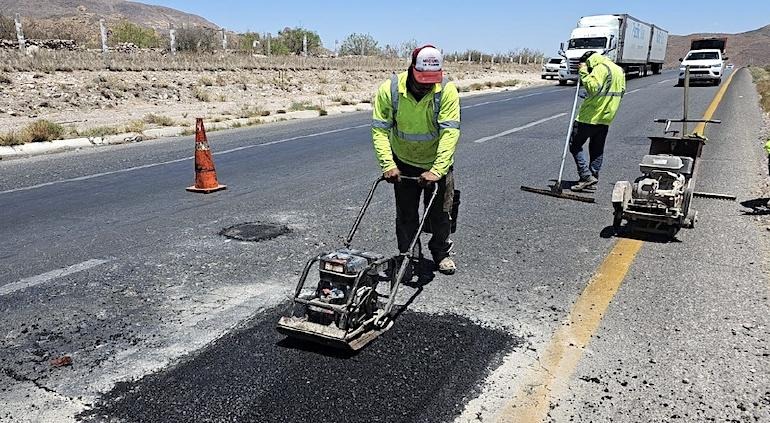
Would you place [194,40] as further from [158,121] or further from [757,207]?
[757,207]

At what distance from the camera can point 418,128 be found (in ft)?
13.6

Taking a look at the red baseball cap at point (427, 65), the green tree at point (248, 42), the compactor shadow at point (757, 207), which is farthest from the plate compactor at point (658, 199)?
the green tree at point (248, 42)

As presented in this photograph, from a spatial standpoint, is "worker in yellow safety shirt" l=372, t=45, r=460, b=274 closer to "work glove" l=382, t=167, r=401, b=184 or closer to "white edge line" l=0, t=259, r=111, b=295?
"work glove" l=382, t=167, r=401, b=184

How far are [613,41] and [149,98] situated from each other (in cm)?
2446

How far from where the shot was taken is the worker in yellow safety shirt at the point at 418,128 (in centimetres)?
389

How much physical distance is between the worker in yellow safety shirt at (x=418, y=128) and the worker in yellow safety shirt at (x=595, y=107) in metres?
3.56

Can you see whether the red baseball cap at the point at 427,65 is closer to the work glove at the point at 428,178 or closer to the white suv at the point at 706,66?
the work glove at the point at 428,178

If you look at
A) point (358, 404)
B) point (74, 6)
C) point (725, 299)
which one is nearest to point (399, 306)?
point (358, 404)

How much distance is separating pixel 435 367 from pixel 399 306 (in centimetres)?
85

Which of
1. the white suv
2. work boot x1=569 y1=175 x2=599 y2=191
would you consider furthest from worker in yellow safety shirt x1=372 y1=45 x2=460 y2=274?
the white suv

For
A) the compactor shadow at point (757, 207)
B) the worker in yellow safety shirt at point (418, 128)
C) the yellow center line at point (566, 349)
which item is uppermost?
the worker in yellow safety shirt at point (418, 128)

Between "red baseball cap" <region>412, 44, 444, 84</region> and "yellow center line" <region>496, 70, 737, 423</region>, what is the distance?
173cm

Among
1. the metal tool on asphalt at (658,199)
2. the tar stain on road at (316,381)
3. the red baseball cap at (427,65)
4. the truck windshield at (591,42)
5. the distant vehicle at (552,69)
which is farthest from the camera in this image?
the distant vehicle at (552,69)

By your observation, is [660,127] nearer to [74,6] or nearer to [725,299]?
[725,299]
